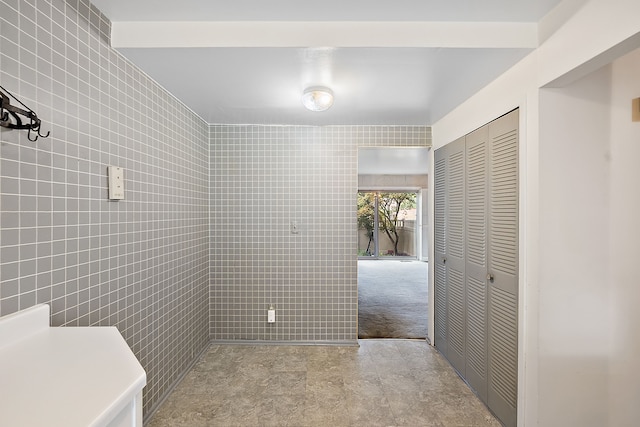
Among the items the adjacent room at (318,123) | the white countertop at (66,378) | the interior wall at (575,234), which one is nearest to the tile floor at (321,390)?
the adjacent room at (318,123)

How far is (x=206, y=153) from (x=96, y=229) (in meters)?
1.50

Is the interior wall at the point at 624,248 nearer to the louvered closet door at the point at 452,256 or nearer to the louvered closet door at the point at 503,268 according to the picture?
the louvered closet door at the point at 503,268

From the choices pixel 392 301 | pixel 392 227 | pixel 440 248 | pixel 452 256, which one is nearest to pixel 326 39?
pixel 452 256

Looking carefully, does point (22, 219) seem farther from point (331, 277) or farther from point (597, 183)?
point (597, 183)

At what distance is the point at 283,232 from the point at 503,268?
5.81ft

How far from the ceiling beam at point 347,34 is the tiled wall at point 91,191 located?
1.30 ft

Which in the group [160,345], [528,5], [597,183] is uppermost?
[528,5]

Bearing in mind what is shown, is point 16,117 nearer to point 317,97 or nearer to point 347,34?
point 347,34

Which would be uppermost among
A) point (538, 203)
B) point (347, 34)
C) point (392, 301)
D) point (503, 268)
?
point (347, 34)

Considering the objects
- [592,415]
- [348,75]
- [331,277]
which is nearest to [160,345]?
[331,277]

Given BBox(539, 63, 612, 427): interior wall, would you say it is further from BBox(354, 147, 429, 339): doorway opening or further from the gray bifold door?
BBox(354, 147, 429, 339): doorway opening

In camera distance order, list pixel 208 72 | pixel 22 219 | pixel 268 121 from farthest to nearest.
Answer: pixel 268 121 → pixel 208 72 → pixel 22 219

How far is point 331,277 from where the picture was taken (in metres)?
2.78

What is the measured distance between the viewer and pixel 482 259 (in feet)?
6.30
